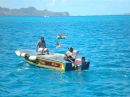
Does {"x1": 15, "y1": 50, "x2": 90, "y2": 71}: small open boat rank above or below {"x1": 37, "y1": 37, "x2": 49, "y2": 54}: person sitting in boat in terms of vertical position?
below

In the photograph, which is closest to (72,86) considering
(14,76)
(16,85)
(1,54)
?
(16,85)

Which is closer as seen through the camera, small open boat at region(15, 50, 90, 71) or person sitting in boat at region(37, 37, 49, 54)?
small open boat at region(15, 50, 90, 71)

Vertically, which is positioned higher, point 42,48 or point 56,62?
point 42,48

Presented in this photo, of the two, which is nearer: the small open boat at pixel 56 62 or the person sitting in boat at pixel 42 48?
the small open boat at pixel 56 62

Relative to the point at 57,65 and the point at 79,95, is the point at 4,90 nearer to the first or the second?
the point at 79,95

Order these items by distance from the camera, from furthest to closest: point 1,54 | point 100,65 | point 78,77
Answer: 1. point 1,54
2. point 100,65
3. point 78,77

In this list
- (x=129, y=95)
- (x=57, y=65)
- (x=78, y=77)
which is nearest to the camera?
(x=129, y=95)

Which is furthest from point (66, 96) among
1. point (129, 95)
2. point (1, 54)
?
point (1, 54)

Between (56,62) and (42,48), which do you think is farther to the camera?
(42,48)

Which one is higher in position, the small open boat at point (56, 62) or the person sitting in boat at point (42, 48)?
the person sitting in boat at point (42, 48)

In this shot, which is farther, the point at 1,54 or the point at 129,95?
the point at 1,54

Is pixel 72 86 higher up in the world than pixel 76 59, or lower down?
lower down

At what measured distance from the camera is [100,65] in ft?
95.9

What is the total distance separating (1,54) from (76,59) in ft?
45.0
